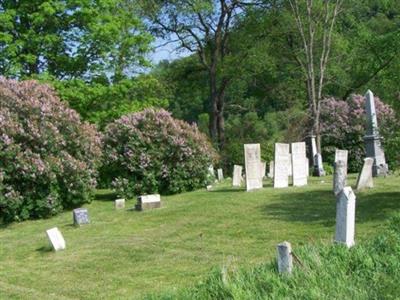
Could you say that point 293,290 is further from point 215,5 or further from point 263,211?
point 215,5

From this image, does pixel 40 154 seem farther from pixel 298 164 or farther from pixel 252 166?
pixel 298 164

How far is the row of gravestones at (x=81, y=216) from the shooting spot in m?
11.1

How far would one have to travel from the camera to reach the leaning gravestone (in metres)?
16.2

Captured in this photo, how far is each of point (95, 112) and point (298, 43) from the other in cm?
1707

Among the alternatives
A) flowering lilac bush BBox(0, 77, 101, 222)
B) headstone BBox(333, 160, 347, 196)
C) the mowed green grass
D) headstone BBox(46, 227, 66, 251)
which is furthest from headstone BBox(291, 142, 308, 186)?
headstone BBox(46, 227, 66, 251)

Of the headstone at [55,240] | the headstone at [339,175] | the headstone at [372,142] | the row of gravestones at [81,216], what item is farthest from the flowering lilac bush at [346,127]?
the headstone at [55,240]

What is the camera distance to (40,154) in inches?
647

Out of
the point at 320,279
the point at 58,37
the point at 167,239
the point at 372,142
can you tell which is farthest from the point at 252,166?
the point at 58,37

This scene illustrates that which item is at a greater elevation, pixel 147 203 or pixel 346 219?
pixel 346 219

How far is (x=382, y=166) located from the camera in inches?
792

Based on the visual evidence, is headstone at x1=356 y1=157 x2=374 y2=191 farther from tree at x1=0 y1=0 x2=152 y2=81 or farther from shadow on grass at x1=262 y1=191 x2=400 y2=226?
tree at x1=0 y1=0 x2=152 y2=81

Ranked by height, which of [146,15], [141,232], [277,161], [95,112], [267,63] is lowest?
[141,232]

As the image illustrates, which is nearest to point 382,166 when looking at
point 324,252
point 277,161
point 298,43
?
point 277,161

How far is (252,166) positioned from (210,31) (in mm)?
26235
